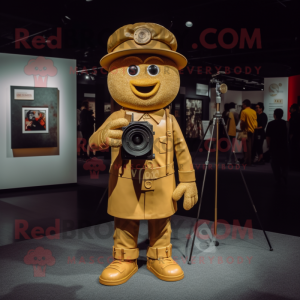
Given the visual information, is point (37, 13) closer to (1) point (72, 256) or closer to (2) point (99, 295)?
(1) point (72, 256)

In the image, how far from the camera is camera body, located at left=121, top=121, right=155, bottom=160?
7.18ft

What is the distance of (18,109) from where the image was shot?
229 inches

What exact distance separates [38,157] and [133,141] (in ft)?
14.2

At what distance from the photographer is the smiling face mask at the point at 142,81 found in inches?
94.0

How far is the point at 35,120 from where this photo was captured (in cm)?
596

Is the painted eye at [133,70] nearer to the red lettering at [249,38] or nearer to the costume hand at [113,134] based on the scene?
the costume hand at [113,134]

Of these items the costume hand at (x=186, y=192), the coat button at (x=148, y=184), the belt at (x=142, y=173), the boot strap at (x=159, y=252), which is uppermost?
the belt at (x=142, y=173)

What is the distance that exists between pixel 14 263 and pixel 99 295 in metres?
0.91

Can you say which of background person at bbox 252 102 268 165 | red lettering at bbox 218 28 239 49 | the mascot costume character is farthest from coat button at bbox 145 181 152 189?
background person at bbox 252 102 268 165

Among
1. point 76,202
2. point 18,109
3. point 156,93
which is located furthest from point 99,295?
point 18,109

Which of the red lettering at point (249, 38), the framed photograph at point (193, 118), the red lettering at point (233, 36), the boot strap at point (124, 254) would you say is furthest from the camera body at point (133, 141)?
the framed photograph at point (193, 118)

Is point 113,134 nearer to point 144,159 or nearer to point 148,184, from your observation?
point 144,159

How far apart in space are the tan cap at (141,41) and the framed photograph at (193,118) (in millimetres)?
10955

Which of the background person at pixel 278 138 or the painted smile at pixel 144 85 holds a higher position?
the painted smile at pixel 144 85
